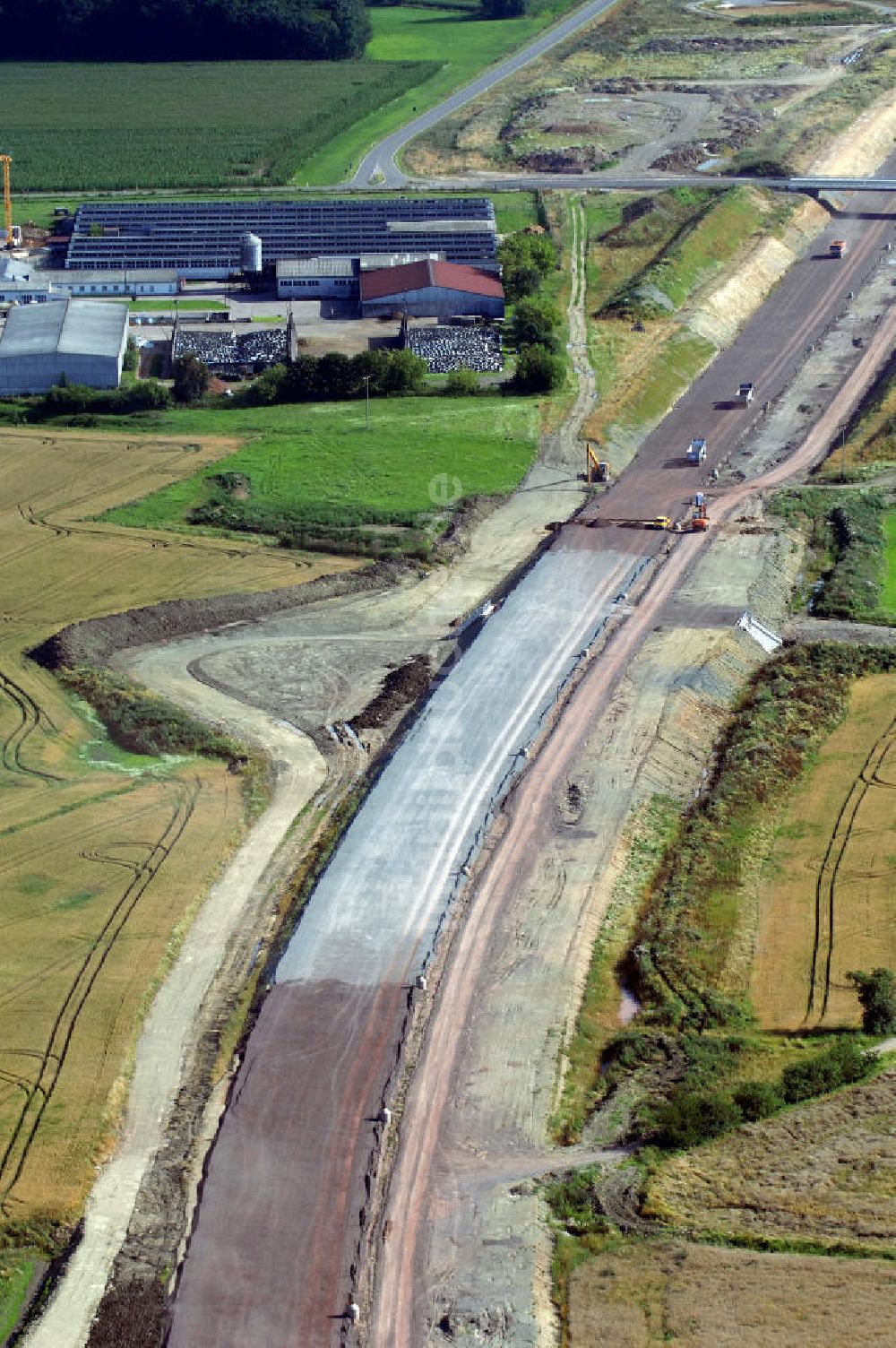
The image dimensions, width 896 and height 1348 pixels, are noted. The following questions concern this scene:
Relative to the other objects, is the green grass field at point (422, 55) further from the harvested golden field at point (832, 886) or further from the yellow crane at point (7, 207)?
the harvested golden field at point (832, 886)

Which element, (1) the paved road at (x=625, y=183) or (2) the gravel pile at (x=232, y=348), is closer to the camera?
(2) the gravel pile at (x=232, y=348)

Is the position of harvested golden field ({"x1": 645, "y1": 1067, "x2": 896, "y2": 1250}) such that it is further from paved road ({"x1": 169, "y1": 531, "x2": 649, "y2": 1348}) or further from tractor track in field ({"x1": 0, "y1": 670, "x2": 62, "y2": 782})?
tractor track in field ({"x1": 0, "y1": 670, "x2": 62, "y2": 782})

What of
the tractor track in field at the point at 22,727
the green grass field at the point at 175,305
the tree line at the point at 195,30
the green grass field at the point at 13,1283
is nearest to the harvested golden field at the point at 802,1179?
the green grass field at the point at 13,1283

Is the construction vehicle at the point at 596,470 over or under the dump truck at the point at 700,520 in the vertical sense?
over

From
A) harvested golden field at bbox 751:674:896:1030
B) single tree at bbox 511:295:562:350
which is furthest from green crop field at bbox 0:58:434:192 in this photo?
harvested golden field at bbox 751:674:896:1030

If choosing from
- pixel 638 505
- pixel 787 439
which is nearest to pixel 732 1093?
pixel 638 505

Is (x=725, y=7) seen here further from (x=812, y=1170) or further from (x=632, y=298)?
(x=812, y=1170)
